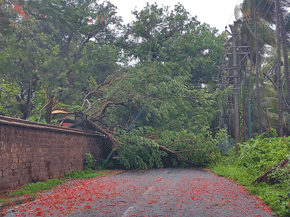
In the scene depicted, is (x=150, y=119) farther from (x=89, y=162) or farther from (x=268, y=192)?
(x=268, y=192)

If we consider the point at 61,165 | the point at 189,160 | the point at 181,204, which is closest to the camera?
the point at 181,204

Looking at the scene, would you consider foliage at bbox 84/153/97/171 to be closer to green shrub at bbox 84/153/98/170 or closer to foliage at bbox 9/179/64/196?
green shrub at bbox 84/153/98/170

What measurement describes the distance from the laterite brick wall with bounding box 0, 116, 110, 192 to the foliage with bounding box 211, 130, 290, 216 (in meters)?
7.20

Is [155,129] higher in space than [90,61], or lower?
lower

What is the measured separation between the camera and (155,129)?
20.9m

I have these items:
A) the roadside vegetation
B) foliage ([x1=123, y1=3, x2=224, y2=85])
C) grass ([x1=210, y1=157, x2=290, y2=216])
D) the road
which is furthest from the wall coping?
foliage ([x1=123, y1=3, x2=224, y2=85])

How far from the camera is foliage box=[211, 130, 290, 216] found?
777 cm

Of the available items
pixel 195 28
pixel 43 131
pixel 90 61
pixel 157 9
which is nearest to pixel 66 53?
pixel 90 61

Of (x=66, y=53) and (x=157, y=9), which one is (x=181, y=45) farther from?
(x=66, y=53)

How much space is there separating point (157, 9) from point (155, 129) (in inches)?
552

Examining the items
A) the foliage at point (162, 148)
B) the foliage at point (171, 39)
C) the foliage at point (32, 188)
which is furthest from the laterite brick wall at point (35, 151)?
the foliage at point (171, 39)

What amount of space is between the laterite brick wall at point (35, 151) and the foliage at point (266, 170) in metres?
7.20

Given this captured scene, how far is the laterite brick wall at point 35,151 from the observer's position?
391 inches

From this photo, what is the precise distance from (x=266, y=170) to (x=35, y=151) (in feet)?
28.7
